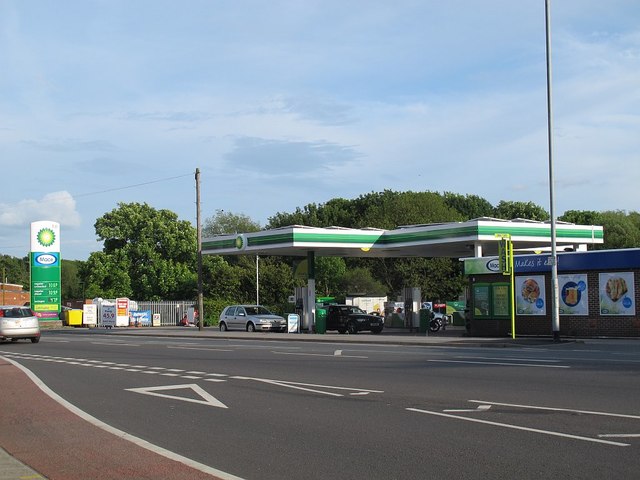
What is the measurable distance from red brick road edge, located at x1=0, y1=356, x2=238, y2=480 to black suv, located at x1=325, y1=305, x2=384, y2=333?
28000 mm

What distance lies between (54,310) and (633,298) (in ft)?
138

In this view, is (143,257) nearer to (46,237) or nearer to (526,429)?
(46,237)

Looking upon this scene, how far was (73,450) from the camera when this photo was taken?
878cm

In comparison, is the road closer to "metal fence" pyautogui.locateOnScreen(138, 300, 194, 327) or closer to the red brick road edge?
the red brick road edge

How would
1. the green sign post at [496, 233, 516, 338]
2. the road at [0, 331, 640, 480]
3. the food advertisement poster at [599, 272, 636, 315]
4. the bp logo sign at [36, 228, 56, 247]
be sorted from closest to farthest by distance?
1. the road at [0, 331, 640, 480]
2. the food advertisement poster at [599, 272, 636, 315]
3. the green sign post at [496, 233, 516, 338]
4. the bp logo sign at [36, 228, 56, 247]

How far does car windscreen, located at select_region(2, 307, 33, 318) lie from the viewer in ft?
103

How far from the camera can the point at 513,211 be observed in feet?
260

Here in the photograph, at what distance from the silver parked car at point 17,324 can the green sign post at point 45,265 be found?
23991 mm

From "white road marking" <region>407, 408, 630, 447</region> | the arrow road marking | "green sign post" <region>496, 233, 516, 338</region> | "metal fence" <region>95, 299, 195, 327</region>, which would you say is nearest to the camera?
"white road marking" <region>407, 408, 630, 447</region>

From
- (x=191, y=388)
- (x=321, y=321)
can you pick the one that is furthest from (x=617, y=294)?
(x=191, y=388)

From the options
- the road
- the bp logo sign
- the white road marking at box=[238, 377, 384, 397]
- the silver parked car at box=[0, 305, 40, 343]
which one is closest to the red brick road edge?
the road

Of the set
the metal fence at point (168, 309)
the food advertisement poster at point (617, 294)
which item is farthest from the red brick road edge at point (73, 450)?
the metal fence at point (168, 309)

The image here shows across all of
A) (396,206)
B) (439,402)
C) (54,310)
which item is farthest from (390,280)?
(439,402)

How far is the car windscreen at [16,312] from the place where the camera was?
31266mm
